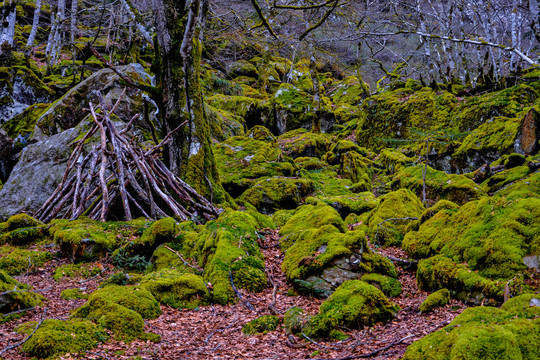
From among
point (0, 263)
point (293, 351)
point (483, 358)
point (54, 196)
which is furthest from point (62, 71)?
point (483, 358)

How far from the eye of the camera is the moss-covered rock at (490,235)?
14.0 ft

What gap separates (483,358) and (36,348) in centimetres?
343

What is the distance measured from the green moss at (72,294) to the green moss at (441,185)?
801 centimetres

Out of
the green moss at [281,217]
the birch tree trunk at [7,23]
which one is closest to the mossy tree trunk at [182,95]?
the green moss at [281,217]

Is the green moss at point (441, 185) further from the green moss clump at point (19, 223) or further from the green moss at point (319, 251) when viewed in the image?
the green moss clump at point (19, 223)

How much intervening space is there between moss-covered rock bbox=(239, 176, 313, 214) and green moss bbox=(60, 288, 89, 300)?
568cm

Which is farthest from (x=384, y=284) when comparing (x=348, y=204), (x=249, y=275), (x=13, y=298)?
(x=13, y=298)

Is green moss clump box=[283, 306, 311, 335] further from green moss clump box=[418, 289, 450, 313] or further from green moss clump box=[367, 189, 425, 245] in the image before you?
green moss clump box=[367, 189, 425, 245]

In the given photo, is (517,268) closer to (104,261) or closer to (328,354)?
(328,354)

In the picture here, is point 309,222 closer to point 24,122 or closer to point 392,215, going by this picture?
point 392,215

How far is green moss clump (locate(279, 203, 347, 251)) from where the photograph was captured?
21.6ft

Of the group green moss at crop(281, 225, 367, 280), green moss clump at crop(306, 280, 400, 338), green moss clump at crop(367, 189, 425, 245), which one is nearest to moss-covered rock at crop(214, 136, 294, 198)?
green moss clump at crop(367, 189, 425, 245)

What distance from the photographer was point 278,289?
547 centimetres

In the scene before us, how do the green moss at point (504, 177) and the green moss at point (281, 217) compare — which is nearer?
the green moss at point (504, 177)
